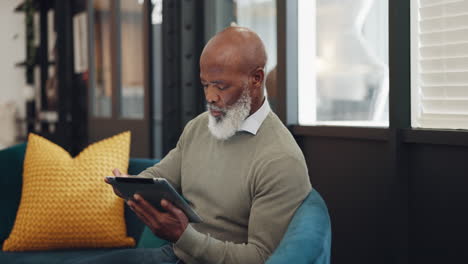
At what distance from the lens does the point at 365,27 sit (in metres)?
2.42

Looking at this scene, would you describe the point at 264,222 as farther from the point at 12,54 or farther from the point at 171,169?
the point at 12,54

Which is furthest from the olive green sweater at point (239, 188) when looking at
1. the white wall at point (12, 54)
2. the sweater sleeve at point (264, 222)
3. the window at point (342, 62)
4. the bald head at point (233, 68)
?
the white wall at point (12, 54)

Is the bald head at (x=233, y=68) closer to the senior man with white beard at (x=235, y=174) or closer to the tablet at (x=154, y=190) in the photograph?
the senior man with white beard at (x=235, y=174)

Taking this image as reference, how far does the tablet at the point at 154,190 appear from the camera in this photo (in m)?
1.37

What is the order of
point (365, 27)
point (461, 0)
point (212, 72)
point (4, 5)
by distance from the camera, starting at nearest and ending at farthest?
point (212, 72)
point (461, 0)
point (365, 27)
point (4, 5)

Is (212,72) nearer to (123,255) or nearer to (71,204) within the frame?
(123,255)

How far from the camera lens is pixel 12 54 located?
7156 millimetres

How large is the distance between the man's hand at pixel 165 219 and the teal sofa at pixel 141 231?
0.26 metres

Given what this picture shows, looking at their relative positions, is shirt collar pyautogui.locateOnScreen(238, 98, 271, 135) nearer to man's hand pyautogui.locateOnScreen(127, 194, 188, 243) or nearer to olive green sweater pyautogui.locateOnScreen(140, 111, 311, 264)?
olive green sweater pyautogui.locateOnScreen(140, 111, 311, 264)

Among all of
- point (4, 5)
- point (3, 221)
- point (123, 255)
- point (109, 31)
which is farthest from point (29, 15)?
point (123, 255)

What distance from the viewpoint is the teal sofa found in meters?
1.33

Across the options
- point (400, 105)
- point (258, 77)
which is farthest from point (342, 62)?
point (258, 77)

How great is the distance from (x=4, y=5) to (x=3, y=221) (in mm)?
5628

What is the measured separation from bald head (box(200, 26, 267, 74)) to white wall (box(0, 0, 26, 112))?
598 centimetres
